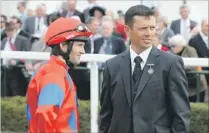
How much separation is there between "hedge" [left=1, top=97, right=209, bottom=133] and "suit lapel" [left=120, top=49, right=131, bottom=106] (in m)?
3.47

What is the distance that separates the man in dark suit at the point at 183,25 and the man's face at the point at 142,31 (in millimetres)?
6983

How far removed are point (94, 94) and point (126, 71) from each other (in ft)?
12.0

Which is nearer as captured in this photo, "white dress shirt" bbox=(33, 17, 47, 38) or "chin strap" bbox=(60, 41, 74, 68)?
"chin strap" bbox=(60, 41, 74, 68)

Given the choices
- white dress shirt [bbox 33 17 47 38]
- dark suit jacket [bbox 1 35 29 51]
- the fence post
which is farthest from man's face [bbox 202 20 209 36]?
white dress shirt [bbox 33 17 47 38]

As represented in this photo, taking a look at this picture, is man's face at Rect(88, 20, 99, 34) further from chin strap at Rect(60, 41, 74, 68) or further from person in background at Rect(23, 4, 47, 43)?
chin strap at Rect(60, 41, 74, 68)

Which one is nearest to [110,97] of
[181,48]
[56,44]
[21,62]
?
[56,44]

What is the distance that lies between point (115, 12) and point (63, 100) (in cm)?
1159

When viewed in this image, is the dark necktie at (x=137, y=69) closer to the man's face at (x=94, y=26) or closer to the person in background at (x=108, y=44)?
the person in background at (x=108, y=44)

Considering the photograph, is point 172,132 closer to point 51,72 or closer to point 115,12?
point 51,72

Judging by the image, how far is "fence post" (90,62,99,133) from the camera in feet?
30.3

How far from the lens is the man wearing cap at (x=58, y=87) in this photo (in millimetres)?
4469

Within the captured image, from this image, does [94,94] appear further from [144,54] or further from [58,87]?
[58,87]

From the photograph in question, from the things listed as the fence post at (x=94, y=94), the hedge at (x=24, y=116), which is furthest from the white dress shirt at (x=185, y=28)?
the fence post at (x=94, y=94)

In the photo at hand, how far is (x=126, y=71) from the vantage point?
5.64 m
